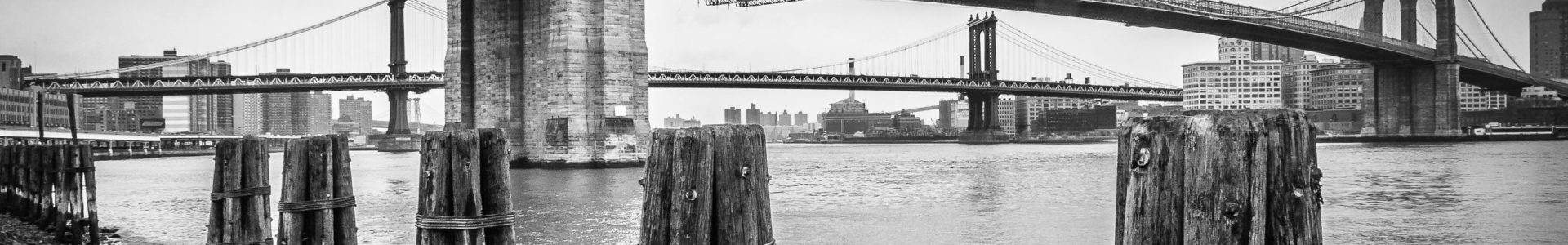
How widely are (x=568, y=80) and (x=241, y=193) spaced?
21.5 metres

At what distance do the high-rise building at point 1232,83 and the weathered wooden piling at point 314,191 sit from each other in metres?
60.7

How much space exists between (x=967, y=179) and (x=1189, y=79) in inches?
1884

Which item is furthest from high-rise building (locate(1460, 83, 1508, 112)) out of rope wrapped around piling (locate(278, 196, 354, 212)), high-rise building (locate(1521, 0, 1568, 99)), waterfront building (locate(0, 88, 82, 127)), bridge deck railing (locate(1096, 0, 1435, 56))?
rope wrapped around piling (locate(278, 196, 354, 212))

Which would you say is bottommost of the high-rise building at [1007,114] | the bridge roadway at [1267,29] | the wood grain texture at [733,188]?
the wood grain texture at [733,188]

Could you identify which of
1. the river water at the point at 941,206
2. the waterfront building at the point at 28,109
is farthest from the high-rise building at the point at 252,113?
the river water at the point at 941,206

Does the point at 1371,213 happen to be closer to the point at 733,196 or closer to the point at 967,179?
the point at 967,179

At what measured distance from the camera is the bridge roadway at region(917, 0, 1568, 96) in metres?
45.8

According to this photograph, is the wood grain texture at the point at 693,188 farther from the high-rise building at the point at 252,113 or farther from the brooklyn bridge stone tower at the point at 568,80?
the high-rise building at the point at 252,113

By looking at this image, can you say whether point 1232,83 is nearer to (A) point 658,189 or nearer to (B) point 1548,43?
(B) point 1548,43

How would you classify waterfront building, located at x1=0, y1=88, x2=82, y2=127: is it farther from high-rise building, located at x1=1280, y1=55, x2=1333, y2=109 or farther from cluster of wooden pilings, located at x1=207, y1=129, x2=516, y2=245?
high-rise building, located at x1=1280, y1=55, x2=1333, y2=109

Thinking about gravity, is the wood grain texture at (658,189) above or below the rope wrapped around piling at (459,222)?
→ above

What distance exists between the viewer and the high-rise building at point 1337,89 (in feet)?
273

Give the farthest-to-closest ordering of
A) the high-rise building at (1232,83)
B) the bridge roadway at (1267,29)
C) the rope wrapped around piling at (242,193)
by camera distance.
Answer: the high-rise building at (1232,83) < the bridge roadway at (1267,29) < the rope wrapped around piling at (242,193)

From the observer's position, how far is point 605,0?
92.4ft
